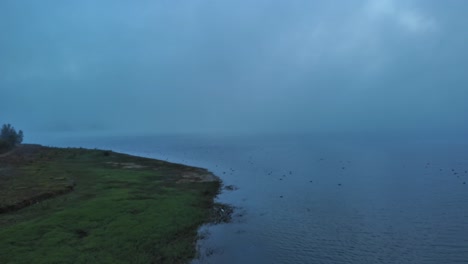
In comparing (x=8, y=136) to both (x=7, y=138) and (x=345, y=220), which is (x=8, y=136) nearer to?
(x=7, y=138)

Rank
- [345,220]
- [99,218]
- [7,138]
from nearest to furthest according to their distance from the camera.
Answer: [99,218] → [345,220] → [7,138]

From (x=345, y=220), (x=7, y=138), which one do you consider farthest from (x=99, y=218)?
(x=7, y=138)

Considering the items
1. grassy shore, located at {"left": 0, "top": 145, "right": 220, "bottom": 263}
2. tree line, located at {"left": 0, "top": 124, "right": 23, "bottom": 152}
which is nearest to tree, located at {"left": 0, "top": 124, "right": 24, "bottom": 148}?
tree line, located at {"left": 0, "top": 124, "right": 23, "bottom": 152}

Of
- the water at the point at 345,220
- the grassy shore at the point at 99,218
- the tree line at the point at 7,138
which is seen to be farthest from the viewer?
the tree line at the point at 7,138

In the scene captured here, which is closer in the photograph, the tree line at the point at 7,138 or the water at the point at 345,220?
the water at the point at 345,220

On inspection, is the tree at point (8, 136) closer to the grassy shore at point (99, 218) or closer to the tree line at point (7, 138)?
the tree line at point (7, 138)

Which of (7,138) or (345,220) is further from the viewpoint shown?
(7,138)

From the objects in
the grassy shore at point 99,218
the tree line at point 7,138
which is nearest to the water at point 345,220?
the grassy shore at point 99,218

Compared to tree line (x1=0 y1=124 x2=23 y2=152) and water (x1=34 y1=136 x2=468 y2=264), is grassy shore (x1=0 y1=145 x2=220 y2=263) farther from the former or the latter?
tree line (x1=0 y1=124 x2=23 y2=152)

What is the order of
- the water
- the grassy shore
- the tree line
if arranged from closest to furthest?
1. the grassy shore
2. the water
3. the tree line
